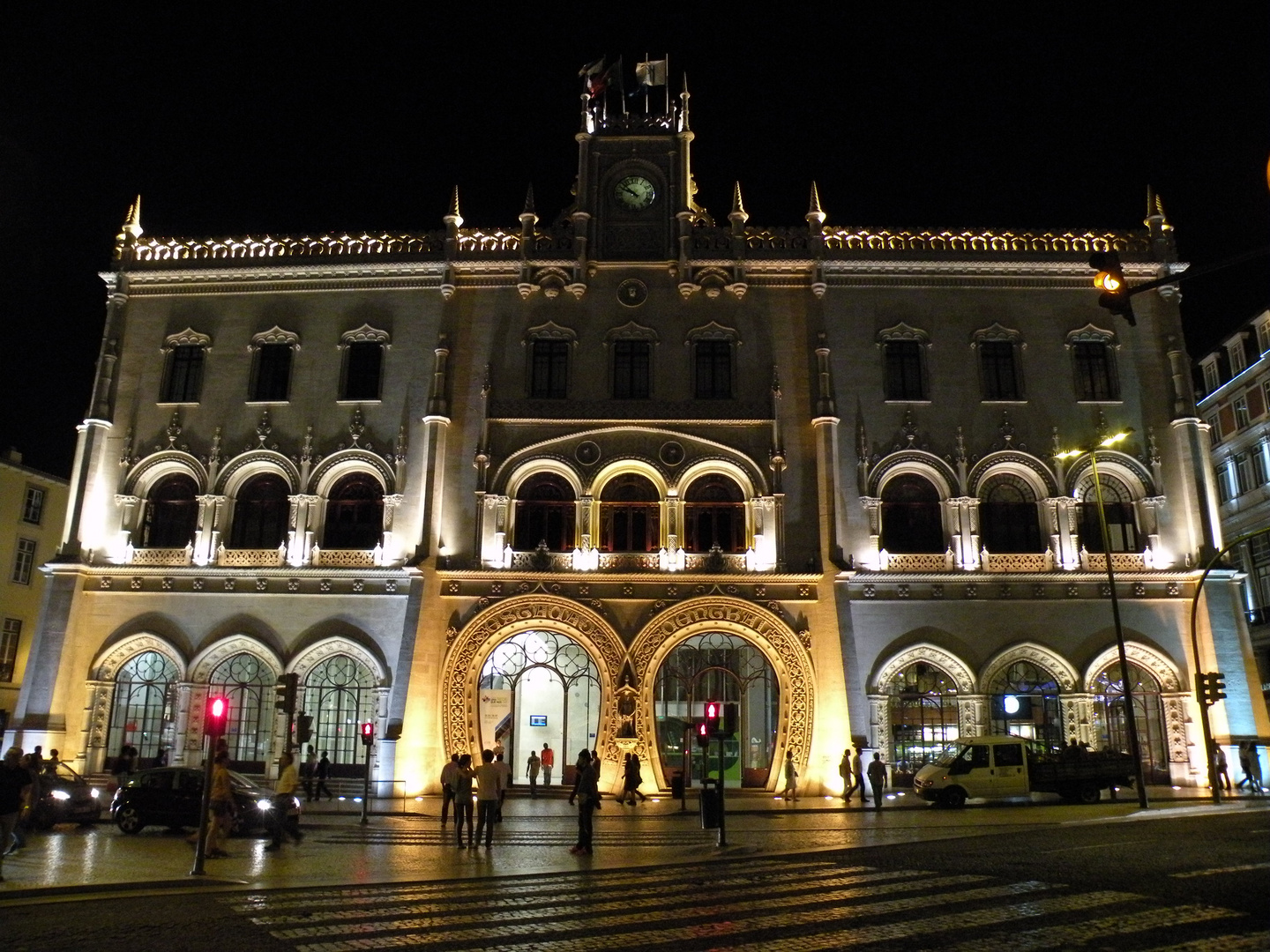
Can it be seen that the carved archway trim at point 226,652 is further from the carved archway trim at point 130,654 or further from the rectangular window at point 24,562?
the rectangular window at point 24,562

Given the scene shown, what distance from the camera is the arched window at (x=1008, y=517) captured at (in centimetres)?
3450

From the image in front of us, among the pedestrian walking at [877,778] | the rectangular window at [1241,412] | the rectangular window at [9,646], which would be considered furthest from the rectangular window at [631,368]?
the rectangular window at [9,646]

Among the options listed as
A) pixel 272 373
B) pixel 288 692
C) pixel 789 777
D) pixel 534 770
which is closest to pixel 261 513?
pixel 272 373

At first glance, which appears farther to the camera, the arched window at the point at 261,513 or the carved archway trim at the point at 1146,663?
the arched window at the point at 261,513

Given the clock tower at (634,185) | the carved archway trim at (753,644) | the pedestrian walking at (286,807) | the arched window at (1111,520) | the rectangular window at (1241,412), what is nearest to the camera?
the pedestrian walking at (286,807)

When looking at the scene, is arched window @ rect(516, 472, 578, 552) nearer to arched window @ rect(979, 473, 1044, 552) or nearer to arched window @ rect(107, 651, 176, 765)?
arched window @ rect(107, 651, 176, 765)

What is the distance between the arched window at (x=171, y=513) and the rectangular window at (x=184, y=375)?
2.77 meters

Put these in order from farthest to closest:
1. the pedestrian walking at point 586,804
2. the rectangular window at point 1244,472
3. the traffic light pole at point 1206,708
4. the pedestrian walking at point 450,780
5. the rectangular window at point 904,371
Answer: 1. the rectangular window at point 1244,472
2. the rectangular window at point 904,371
3. the traffic light pole at point 1206,708
4. the pedestrian walking at point 450,780
5. the pedestrian walking at point 586,804

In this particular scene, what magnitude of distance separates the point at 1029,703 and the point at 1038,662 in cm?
132

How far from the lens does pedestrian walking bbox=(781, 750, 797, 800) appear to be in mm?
29547

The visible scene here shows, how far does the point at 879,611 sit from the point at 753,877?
18759 millimetres

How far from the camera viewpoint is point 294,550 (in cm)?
3450

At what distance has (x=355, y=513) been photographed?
115 ft

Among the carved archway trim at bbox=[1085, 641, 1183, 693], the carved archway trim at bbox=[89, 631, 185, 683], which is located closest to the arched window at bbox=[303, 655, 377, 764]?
the carved archway trim at bbox=[89, 631, 185, 683]
